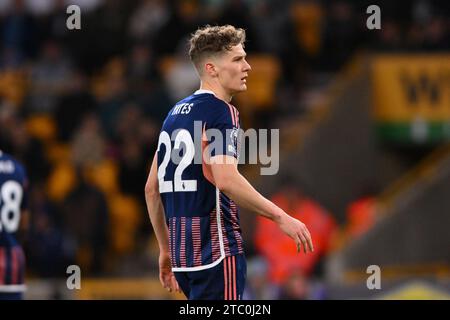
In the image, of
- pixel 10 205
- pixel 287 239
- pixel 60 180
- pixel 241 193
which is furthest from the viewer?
pixel 60 180

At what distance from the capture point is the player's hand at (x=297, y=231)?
7016mm

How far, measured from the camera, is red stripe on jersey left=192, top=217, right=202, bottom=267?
24.6 feet

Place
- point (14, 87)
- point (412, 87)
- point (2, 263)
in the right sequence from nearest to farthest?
point (2, 263), point (412, 87), point (14, 87)

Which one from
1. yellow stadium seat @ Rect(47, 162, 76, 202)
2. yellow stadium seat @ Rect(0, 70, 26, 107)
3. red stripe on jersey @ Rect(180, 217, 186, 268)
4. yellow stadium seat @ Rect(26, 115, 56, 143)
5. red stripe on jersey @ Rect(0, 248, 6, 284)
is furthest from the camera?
yellow stadium seat @ Rect(0, 70, 26, 107)

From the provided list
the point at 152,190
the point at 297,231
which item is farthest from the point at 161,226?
the point at 297,231

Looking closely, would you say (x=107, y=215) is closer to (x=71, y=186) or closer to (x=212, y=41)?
(x=71, y=186)

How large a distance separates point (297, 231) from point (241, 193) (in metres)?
0.39

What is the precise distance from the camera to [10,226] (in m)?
9.92

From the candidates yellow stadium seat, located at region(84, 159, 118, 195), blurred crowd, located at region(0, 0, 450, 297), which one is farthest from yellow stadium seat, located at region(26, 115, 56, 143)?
yellow stadium seat, located at region(84, 159, 118, 195)

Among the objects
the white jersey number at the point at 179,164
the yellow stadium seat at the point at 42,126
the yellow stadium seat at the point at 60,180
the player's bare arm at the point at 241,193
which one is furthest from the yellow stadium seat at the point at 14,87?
the player's bare arm at the point at 241,193

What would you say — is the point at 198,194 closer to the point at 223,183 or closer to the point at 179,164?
the point at 179,164

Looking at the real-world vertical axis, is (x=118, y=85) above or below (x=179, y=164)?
above

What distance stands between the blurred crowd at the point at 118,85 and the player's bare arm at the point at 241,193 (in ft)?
24.3

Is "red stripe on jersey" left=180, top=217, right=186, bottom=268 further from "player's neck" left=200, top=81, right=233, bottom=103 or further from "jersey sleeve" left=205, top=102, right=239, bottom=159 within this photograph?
"player's neck" left=200, top=81, right=233, bottom=103
